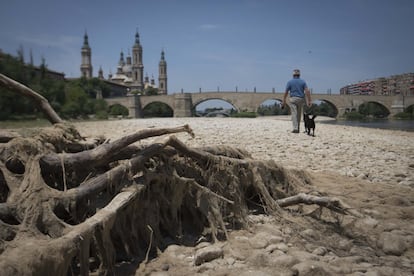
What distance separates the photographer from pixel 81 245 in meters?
2.31

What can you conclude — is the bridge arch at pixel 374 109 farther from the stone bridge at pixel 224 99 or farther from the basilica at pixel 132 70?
the basilica at pixel 132 70

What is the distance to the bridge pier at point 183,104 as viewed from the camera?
3137 inches

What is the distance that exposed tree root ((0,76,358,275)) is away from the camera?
7.59ft

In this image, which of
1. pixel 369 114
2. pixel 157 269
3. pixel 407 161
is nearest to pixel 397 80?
pixel 407 161

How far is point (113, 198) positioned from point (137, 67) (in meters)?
141

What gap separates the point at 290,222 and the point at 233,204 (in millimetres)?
736

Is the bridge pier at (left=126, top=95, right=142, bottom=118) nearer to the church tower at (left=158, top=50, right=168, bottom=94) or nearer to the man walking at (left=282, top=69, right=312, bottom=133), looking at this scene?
the church tower at (left=158, top=50, right=168, bottom=94)

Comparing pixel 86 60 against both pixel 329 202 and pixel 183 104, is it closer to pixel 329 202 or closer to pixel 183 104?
pixel 183 104

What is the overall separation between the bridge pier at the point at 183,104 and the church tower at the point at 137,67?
5802 cm

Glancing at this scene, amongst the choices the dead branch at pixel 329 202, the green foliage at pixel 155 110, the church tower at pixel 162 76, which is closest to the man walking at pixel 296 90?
the dead branch at pixel 329 202

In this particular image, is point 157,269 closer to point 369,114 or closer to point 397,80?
point 397,80

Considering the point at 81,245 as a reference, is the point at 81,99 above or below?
above

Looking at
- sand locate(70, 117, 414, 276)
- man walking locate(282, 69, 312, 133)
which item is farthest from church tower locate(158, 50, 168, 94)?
sand locate(70, 117, 414, 276)

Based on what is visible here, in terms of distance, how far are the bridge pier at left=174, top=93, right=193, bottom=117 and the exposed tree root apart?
75.8 m
